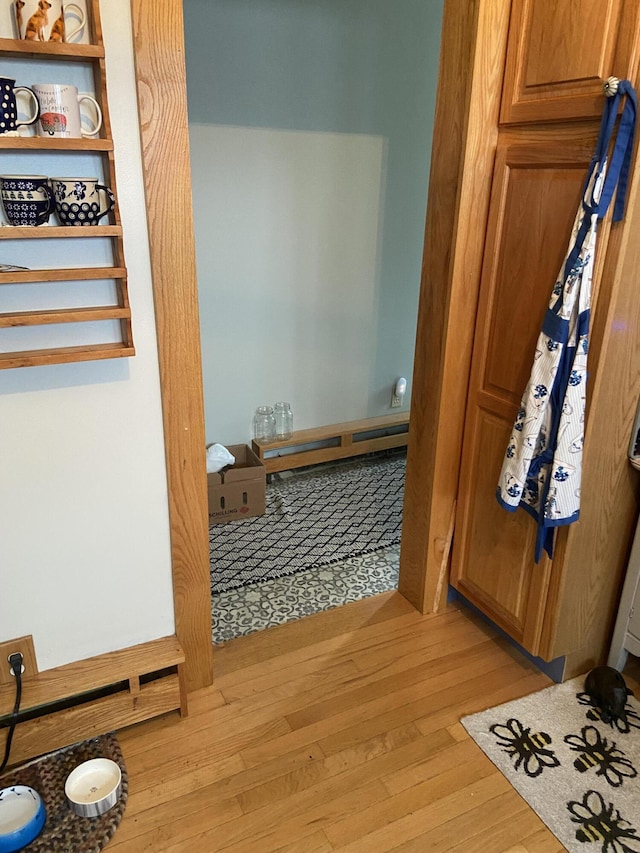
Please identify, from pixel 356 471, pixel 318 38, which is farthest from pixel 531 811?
pixel 318 38

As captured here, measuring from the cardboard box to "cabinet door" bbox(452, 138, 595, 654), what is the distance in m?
1.03

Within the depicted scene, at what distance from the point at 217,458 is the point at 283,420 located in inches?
20.4

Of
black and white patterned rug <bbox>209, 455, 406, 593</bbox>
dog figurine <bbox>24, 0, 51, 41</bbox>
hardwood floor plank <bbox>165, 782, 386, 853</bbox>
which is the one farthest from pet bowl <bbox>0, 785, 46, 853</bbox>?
dog figurine <bbox>24, 0, 51, 41</bbox>

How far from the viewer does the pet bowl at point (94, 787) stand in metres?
1.61

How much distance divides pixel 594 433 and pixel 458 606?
3.15ft

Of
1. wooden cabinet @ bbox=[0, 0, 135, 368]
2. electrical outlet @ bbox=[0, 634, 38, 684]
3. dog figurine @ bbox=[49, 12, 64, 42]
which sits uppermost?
dog figurine @ bbox=[49, 12, 64, 42]

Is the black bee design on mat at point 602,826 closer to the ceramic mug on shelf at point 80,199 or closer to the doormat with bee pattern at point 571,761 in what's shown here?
the doormat with bee pattern at point 571,761

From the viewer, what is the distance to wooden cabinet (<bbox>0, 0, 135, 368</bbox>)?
1.28 meters

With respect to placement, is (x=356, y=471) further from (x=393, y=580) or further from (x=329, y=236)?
(x=329, y=236)

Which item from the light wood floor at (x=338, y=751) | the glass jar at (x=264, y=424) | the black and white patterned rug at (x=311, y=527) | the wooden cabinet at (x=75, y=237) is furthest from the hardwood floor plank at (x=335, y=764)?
the glass jar at (x=264, y=424)

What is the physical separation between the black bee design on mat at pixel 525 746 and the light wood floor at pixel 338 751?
0.08 meters

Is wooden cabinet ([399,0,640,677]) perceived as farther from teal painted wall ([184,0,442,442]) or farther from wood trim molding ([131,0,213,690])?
teal painted wall ([184,0,442,442])

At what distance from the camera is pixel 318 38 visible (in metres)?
2.91

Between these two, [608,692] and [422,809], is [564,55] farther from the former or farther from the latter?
[422,809]
